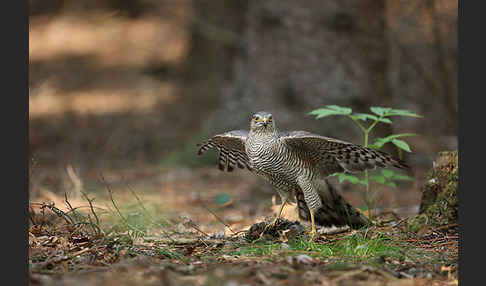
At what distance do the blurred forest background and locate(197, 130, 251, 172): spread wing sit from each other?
903mm

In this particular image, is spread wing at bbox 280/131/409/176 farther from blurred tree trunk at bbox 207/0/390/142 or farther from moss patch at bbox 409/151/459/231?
blurred tree trunk at bbox 207/0/390/142

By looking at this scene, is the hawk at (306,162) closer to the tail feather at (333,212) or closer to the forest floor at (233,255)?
the tail feather at (333,212)

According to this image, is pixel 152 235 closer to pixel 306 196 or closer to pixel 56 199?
pixel 306 196

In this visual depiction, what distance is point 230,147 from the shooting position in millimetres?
4676

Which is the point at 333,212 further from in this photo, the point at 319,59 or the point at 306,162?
the point at 319,59

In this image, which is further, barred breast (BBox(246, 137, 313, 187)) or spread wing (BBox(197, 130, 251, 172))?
spread wing (BBox(197, 130, 251, 172))

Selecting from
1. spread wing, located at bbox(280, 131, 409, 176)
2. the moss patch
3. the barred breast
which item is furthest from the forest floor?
spread wing, located at bbox(280, 131, 409, 176)

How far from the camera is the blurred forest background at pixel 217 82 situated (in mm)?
7129

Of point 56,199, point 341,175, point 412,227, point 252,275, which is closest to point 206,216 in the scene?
point 56,199

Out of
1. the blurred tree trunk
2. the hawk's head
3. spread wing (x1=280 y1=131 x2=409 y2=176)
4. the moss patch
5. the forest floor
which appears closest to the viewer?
the forest floor

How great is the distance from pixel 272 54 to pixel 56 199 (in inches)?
150

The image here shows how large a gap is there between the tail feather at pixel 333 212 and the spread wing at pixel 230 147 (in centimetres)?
67

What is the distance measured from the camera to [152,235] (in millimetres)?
4090

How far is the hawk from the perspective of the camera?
13.1 feet
